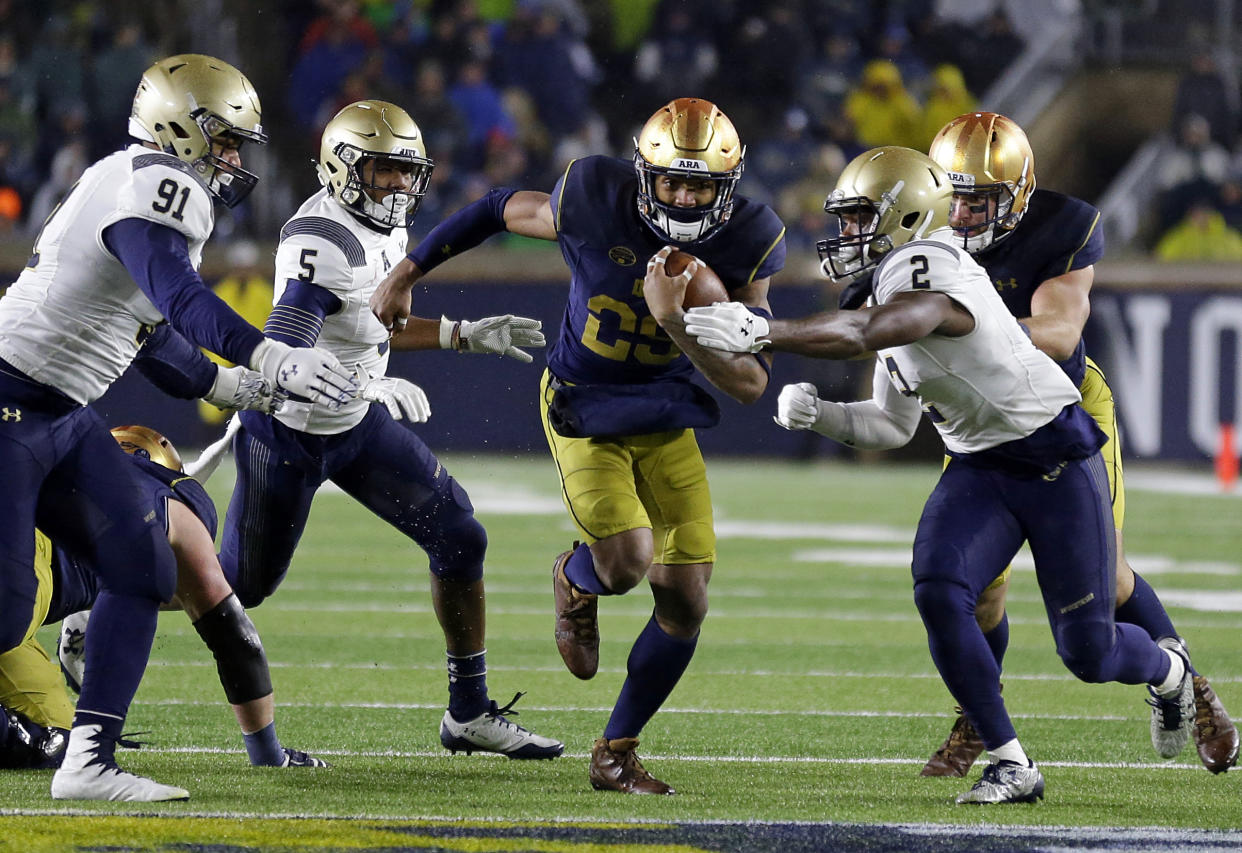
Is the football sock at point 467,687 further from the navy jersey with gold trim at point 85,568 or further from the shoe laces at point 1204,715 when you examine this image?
the shoe laces at point 1204,715

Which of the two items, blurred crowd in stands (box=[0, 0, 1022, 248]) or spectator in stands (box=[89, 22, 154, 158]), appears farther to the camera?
blurred crowd in stands (box=[0, 0, 1022, 248])

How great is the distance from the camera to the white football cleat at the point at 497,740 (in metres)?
4.52

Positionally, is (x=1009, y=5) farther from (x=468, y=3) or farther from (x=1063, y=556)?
(x=1063, y=556)

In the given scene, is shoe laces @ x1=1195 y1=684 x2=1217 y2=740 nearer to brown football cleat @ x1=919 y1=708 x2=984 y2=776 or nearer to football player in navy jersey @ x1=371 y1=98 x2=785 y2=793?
brown football cleat @ x1=919 y1=708 x2=984 y2=776

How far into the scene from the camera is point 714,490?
479 inches

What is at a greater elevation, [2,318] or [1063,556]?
[2,318]

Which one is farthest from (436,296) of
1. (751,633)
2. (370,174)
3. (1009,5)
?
(370,174)

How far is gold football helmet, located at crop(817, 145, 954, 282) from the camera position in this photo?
399 centimetres

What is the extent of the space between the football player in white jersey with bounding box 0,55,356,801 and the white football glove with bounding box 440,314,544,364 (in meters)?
0.94

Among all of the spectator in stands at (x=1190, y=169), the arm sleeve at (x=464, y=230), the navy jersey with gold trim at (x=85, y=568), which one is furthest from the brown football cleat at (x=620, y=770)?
the spectator in stands at (x=1190, y=169)

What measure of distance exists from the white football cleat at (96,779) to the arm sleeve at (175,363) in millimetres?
764

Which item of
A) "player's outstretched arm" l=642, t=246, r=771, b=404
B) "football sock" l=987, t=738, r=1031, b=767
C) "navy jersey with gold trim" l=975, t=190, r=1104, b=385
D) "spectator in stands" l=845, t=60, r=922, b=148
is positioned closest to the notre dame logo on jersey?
"player's outstretched arm" l=642, t=246, r=771, b=404

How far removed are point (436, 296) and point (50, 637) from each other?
763 centimetres

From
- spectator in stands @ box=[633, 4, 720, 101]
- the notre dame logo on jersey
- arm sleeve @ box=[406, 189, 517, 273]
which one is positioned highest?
spectator in stands @ box=[633, 4, 720, 101]
